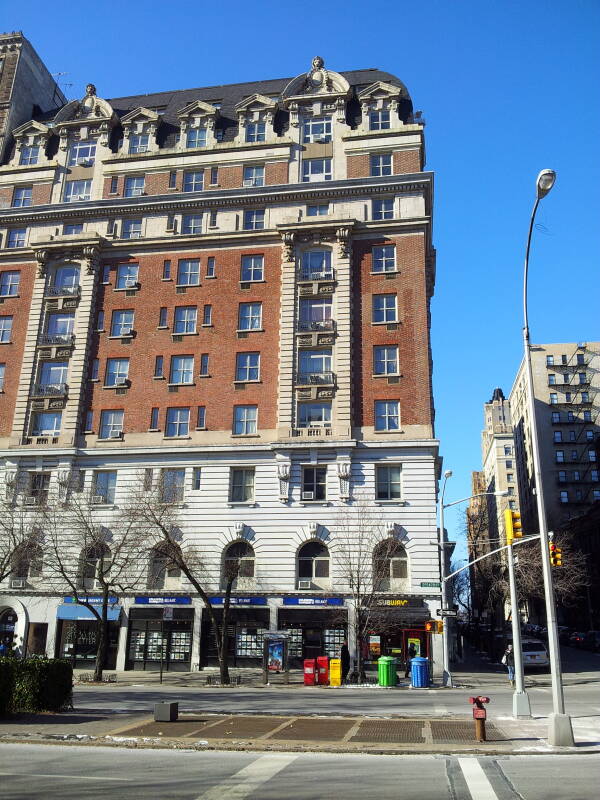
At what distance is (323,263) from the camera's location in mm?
44812

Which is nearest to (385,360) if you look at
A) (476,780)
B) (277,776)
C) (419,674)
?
(419,674)

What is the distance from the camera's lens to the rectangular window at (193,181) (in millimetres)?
48188

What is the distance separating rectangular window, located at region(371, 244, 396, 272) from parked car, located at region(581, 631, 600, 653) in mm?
39007

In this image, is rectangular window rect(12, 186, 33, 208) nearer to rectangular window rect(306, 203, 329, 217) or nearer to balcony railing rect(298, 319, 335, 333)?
rectangular window rect(306, 203, 329, 217)

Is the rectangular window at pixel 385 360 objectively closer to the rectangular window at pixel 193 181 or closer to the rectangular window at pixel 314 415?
the rectangular window at pixel 314 415

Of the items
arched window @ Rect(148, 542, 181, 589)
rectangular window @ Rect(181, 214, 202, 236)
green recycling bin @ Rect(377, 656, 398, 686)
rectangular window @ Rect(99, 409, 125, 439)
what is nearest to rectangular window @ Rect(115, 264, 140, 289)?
rectangular window @ Rect(181, 214, 202, 236)

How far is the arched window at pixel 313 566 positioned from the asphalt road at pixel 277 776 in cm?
2389

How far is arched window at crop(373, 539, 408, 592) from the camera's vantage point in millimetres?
37688

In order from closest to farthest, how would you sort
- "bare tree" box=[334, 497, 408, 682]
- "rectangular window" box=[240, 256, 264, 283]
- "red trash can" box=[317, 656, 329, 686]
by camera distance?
"red trash can" box=[317, 656, 329, 686] < "bare tree" box=[334, 497, 408, 682] < "rectangular window" box=[240, 256, 264, 283]

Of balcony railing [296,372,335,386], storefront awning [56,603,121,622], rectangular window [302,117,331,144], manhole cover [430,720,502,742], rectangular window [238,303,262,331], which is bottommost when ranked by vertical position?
manhole cover [430,720,502,742]

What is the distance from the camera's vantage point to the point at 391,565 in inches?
1500

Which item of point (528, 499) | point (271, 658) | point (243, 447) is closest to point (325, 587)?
point (271, 658)

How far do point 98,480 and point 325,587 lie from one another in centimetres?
1591

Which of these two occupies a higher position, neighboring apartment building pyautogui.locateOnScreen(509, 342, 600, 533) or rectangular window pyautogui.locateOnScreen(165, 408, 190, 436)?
neighboring apartment building pyautogui.locateOnScreen(509, 342, 600, 533)
